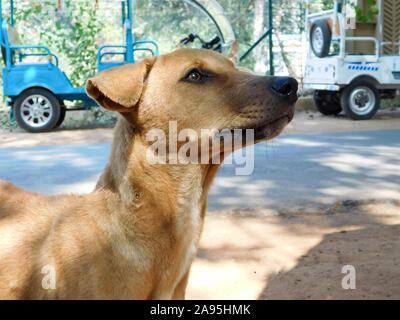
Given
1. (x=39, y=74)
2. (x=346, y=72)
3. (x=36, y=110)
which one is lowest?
(x=36, y=110)

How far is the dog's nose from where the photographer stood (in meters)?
2.18

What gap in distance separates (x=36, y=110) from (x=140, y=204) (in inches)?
372

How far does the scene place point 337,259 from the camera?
12.5 feet

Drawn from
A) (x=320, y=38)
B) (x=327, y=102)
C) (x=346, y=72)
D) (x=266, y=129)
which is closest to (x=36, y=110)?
(x=320, y=38)

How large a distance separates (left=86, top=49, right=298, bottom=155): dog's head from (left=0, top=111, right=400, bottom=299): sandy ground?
57.5 inches

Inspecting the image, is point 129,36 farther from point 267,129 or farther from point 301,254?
point 267,129

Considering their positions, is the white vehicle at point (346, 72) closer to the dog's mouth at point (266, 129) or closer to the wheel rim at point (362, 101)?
the wheel rim at point (362, 101)

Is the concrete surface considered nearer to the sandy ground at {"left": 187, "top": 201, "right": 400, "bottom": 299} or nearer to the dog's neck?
the sandy ground at {"left": 187, "top": 201, "right": 400, "bottom": 299}

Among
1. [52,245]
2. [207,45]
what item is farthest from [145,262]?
[207,45]

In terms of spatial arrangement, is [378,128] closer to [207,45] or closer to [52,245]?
[207,45]

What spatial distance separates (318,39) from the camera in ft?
42.3

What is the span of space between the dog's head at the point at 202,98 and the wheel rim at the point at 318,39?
11082 millimetres

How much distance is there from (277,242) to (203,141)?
2208mm

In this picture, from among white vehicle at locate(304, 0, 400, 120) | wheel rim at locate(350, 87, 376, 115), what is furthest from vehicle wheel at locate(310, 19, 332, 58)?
wheel rim at locate(350, 87, 376, 115)
